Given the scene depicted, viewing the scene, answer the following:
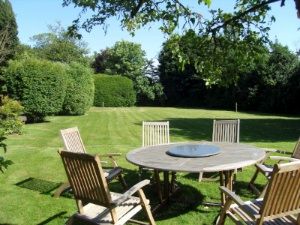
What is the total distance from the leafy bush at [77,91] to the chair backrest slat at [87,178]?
16380 mm

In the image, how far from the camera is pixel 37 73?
1677cm

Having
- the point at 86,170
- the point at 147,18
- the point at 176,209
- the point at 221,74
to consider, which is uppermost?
the point at 147,18

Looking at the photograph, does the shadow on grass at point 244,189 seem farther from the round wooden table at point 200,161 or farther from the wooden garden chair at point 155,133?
the wooden garden chair at point 155,133

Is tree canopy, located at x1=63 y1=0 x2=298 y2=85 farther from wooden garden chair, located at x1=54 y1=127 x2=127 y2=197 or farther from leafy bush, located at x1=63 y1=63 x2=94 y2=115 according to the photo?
leafy bush, located at x1=63 y1=63 x2=94 y2=115

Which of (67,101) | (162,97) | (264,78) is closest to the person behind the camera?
(67,101)

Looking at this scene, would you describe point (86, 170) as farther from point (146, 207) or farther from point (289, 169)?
point (289, 169)

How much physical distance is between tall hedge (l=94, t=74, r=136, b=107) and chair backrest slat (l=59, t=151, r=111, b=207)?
2794cm

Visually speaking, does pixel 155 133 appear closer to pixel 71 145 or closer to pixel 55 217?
pixel 71 145

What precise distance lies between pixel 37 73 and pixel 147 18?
10.5 meters

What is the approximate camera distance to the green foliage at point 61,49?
43094mm

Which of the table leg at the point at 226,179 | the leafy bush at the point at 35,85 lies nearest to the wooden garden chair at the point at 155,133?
the table leg at the point at 226,179

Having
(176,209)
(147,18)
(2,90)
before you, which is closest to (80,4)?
(147,18)

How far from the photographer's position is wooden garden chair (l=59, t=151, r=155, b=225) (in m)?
4.02

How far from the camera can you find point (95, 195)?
4.18 meters
